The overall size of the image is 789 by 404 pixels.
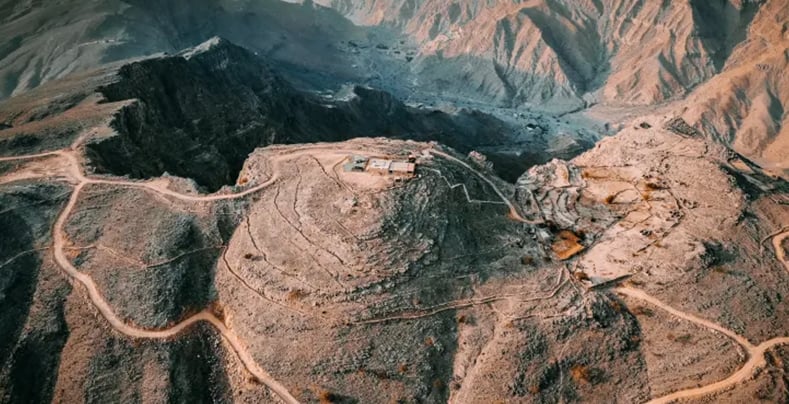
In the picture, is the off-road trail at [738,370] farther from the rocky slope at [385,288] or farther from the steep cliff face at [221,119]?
the steep cliff face at [221,119]

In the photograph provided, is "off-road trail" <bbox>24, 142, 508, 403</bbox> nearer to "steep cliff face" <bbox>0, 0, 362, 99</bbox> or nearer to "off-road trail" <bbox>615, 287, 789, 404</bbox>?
"off-road trail" <bbox>615, 287, 789, 404</bbox>

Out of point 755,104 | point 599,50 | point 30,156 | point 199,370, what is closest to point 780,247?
point 199,370

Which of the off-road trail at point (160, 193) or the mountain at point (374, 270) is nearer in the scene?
the mountain at point (374, 270)

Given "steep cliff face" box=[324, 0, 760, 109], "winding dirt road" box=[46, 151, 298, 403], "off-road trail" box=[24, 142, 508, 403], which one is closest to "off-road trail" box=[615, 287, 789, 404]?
"off-road trail" box=[24, 142, 508, 403]

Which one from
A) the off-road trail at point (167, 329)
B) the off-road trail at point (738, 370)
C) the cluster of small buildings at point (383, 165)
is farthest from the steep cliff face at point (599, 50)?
the off-road trail at point (167, 329)

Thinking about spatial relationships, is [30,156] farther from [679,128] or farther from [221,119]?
[679,128]
